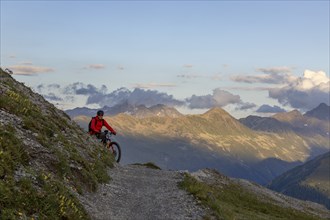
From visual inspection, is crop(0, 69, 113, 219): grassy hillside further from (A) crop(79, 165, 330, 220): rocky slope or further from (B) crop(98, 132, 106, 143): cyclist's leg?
(B) crop(98, 132, 106, 143): cyclist's leg

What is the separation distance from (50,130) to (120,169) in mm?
9888

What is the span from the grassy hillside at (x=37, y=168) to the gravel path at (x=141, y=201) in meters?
1.08

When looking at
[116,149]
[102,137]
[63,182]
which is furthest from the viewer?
[116,149]

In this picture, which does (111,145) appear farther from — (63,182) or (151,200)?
(63,182)

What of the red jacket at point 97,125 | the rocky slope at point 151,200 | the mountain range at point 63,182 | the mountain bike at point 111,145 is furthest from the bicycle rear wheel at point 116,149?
the rocky slope at point 151,200

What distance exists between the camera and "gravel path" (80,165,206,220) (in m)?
21.3

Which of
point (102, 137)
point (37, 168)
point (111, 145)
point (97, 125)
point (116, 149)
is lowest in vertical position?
point (116, 149)

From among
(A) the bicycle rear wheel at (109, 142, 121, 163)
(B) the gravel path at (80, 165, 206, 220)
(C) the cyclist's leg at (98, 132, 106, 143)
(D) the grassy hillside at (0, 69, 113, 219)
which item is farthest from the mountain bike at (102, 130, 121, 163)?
(B) the gravel path at (80, 165, 206, 220)

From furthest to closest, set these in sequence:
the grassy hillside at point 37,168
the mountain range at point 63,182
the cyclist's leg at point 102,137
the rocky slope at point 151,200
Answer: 1. the cyclist's leg at point 102,137
2. the rocky slope at point 151,200
3. the mountain range at point 63,182
4. the grassy hillside at point 37,168

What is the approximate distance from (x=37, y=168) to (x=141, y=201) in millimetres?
6845

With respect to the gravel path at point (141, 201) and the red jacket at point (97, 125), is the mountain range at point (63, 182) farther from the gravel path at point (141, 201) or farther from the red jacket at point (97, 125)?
the red jacket at point (97, 125)

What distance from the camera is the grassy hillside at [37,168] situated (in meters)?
16.1

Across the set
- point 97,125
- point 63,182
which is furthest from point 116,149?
point 63,182

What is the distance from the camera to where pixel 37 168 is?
66.2 ft
